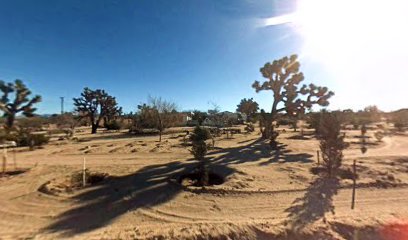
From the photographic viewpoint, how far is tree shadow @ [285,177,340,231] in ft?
20.9

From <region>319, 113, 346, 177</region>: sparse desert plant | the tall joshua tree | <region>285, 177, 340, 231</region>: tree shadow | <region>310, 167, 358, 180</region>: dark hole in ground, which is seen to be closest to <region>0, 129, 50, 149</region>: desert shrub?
the tall joshua tree

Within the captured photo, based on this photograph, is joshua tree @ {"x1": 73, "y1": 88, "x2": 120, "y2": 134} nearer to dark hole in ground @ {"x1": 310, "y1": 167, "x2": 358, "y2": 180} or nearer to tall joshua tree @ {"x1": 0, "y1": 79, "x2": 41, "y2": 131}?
tall joshua tree @ {"x1": 0, "y1": 79, "x2": 41, "y2": 131}

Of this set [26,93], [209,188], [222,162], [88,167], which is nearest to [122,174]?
[88,167]

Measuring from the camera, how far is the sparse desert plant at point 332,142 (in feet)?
33.7

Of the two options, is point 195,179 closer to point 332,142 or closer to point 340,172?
point 332,142

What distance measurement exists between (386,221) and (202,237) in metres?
4.65

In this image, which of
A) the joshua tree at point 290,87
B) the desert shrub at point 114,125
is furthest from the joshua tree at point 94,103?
the joshua tree at point 290,87

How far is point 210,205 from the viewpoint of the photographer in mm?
7281

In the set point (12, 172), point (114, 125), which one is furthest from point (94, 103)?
point (12, 172)

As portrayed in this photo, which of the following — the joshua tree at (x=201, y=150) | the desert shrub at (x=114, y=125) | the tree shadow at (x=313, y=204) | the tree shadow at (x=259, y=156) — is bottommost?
the tree shadow at (x=313, y=204)

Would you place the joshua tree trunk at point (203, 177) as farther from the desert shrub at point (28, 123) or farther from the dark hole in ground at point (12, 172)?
the desert shrub at point (28, 123)

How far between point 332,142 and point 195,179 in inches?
222

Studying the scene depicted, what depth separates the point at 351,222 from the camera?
6.28m

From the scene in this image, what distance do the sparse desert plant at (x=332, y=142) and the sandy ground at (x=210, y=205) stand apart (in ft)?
2.92
